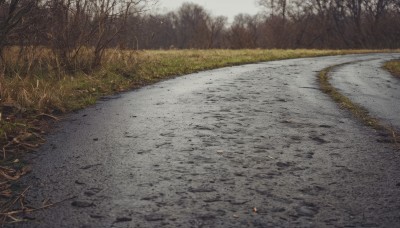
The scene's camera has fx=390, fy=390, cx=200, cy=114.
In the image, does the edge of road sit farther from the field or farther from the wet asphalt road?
the field

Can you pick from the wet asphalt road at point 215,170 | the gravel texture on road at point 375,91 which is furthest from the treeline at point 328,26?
the wet asphalt road at point 215,170

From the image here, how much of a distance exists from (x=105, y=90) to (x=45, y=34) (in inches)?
89.3

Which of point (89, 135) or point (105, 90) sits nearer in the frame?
point (89, 135)

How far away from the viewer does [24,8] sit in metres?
8.01

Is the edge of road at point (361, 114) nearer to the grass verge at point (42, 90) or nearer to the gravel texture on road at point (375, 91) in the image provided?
the gravel texture on road at point (375, 91)

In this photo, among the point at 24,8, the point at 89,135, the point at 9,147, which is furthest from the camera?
the point at 24,8

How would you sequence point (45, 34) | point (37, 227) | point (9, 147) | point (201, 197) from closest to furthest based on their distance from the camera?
1. point (37, 227)
2. point (201, 197)
3. point (9, 147)
4. point (45, 34)

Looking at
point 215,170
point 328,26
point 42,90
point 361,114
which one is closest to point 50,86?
point 42,90

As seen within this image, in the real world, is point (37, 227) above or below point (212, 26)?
below

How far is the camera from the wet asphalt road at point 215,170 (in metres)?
3.05

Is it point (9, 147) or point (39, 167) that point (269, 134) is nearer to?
point (39, 167)

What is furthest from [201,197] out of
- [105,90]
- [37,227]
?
[105,90]

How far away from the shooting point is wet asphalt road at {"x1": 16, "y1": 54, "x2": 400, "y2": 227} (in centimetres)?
305

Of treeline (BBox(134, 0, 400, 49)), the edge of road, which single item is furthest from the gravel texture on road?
treeline (BBox(134, 0, 400, 49))
